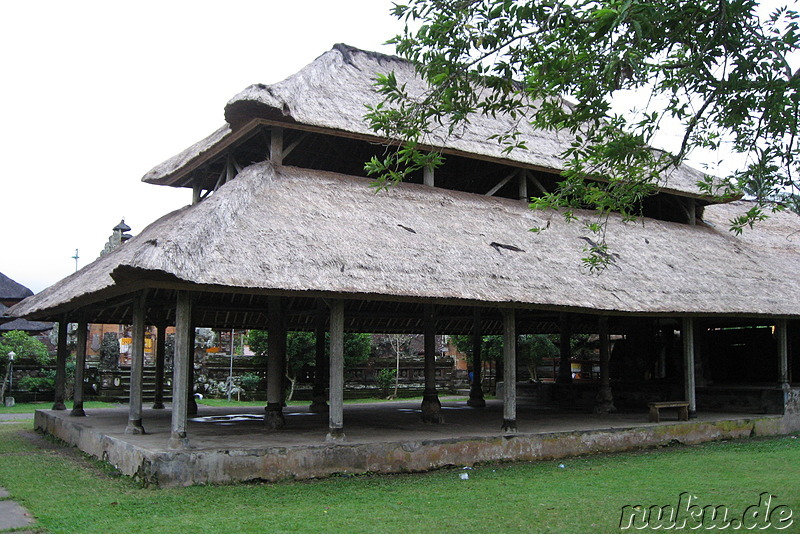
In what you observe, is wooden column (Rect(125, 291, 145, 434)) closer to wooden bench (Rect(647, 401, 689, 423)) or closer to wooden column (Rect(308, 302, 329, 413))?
wooden column (Rect(308, 302, 329, 413))

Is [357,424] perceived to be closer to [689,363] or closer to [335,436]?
[335,436]

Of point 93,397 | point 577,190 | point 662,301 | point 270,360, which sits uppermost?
point 577,190

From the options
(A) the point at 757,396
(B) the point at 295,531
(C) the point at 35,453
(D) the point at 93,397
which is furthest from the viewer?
(D) the point at 93,397

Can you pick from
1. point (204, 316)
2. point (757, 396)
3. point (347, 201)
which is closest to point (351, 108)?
point (347, 201)

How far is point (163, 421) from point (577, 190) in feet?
28.2

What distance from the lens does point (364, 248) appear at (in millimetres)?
9898

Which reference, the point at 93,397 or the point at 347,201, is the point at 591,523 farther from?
the point at 93,397

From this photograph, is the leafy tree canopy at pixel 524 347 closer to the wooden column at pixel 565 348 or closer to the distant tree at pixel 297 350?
the distant tree at pixel 297 350

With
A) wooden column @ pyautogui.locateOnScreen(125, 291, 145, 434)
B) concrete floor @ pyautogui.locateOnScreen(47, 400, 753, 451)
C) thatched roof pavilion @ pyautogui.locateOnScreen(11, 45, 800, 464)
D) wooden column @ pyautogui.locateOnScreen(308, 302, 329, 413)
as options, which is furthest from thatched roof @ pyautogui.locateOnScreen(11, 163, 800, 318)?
wooden column @ pyautogui.locateOnScreen(308, 302, 329, 413)

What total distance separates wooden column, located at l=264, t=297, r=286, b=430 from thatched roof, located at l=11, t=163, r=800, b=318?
5.75 feet

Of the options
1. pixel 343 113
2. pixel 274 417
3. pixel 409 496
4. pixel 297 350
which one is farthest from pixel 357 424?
pixel 297 350

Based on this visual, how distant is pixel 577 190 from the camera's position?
23.6ft

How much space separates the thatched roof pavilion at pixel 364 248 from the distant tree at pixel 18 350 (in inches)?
312

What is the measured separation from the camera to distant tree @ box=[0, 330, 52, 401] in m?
21.0
